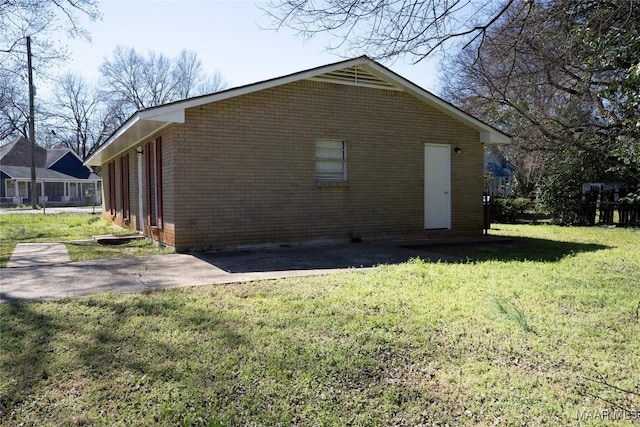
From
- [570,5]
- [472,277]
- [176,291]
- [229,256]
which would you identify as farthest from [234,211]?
[570,5]

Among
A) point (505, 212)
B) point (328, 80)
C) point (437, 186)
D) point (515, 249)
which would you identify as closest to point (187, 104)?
point (328, 80)

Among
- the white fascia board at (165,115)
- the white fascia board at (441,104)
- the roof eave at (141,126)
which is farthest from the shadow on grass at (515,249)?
the roof eave at (141,126)

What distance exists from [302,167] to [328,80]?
214cm

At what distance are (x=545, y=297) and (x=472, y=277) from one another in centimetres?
126

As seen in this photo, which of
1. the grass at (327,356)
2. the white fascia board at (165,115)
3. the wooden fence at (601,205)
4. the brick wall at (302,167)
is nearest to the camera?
the grass at (327,356)

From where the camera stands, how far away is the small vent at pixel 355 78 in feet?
35.4

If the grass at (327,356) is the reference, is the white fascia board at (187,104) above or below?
above

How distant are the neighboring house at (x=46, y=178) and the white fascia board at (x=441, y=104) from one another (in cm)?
3779

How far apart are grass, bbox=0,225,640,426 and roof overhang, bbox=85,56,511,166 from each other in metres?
4.17

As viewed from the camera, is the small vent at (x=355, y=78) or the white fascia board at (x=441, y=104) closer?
the small vent at (x=355, y=78)

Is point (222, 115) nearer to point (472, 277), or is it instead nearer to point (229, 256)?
point (229, 256)

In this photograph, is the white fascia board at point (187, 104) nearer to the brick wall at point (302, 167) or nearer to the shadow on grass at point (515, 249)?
the brick wall at point (302, 167)

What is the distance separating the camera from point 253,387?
3299mm

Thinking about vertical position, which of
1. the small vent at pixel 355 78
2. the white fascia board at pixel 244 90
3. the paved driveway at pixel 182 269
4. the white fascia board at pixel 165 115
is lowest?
the paved driveway at pixel 182 269
